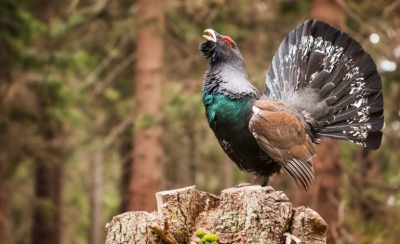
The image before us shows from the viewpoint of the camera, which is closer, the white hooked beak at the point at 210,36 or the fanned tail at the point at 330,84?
the white hooked beak at the point at 210,36

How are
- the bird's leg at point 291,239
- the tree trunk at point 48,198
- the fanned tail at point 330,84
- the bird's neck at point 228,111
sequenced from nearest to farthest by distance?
the bird's leg at point 291,239, the bird's neck at point 228,111, the fanned tail at point 330,84, the tree trunk at point 48,198

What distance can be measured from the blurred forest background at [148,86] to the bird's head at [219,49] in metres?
5.11

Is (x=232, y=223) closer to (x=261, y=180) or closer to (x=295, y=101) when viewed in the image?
(x=261, y=180)

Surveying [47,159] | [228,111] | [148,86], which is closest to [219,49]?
[228,111]

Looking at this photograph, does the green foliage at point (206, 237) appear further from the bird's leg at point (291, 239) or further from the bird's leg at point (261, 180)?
the bird's leg at point (261, 180)

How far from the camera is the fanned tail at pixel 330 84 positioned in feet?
19.5

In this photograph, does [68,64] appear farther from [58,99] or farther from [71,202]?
[71,202]

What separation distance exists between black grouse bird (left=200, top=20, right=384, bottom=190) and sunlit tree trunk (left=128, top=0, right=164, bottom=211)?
6.43 metres

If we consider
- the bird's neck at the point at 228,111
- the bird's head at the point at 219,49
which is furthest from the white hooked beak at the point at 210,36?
the bird's neck at the point at 228,111

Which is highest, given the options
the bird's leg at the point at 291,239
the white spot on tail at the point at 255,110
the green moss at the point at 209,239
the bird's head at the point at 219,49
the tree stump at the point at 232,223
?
the bird's head at the point at 219,49

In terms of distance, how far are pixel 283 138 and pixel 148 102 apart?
24.7ft

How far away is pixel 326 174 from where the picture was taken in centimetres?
1055

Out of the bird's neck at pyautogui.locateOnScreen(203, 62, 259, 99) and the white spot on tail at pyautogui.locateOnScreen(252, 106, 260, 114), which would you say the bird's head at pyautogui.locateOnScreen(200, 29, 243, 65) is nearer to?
the bird's neck at pyautogui.locateOnScreen(203, 62, 259, 99)

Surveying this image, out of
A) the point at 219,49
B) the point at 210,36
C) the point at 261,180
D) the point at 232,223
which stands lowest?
the point at 232,223
